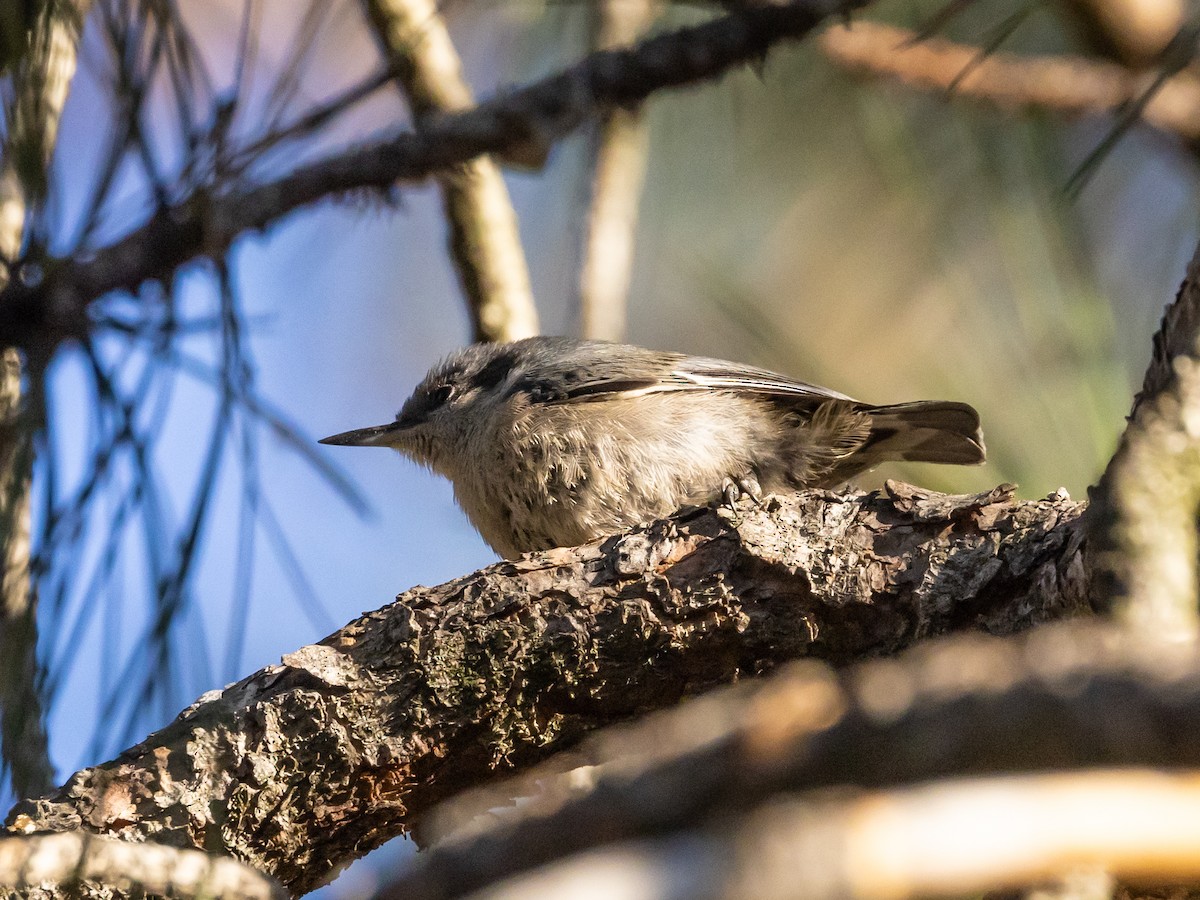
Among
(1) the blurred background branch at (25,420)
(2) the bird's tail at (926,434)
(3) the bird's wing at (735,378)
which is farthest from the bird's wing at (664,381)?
(1) the blurred background branch at (25,420)

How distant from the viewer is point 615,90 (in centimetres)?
257

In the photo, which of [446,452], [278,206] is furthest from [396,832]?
[446,452]

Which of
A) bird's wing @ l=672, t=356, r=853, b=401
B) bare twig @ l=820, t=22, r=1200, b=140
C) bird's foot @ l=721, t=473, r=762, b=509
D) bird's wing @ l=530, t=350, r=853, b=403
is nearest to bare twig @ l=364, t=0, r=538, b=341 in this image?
bird's wing @ l=530, t=350, r=853, b=403

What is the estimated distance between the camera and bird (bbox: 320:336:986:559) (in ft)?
11.4

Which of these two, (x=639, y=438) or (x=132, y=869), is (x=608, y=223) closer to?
(x=639, y=438)

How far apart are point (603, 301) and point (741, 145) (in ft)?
4.72

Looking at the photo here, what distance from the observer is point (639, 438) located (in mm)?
3559

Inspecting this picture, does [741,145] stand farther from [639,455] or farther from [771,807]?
[771,807]

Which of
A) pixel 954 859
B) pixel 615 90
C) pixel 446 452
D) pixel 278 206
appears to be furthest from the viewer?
pixel 446 452

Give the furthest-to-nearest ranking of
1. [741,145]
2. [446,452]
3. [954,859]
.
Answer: [741,145], [446,452], [954,859]

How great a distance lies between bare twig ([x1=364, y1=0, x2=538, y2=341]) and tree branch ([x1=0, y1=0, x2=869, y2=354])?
2.28 feet

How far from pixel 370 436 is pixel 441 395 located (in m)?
0.31

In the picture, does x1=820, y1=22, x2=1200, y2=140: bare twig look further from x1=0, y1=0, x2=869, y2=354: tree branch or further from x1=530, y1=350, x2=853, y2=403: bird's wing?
x1=0, y1=0, x2=869, y2=354: tree branch

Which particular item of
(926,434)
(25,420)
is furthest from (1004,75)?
(25,420)
